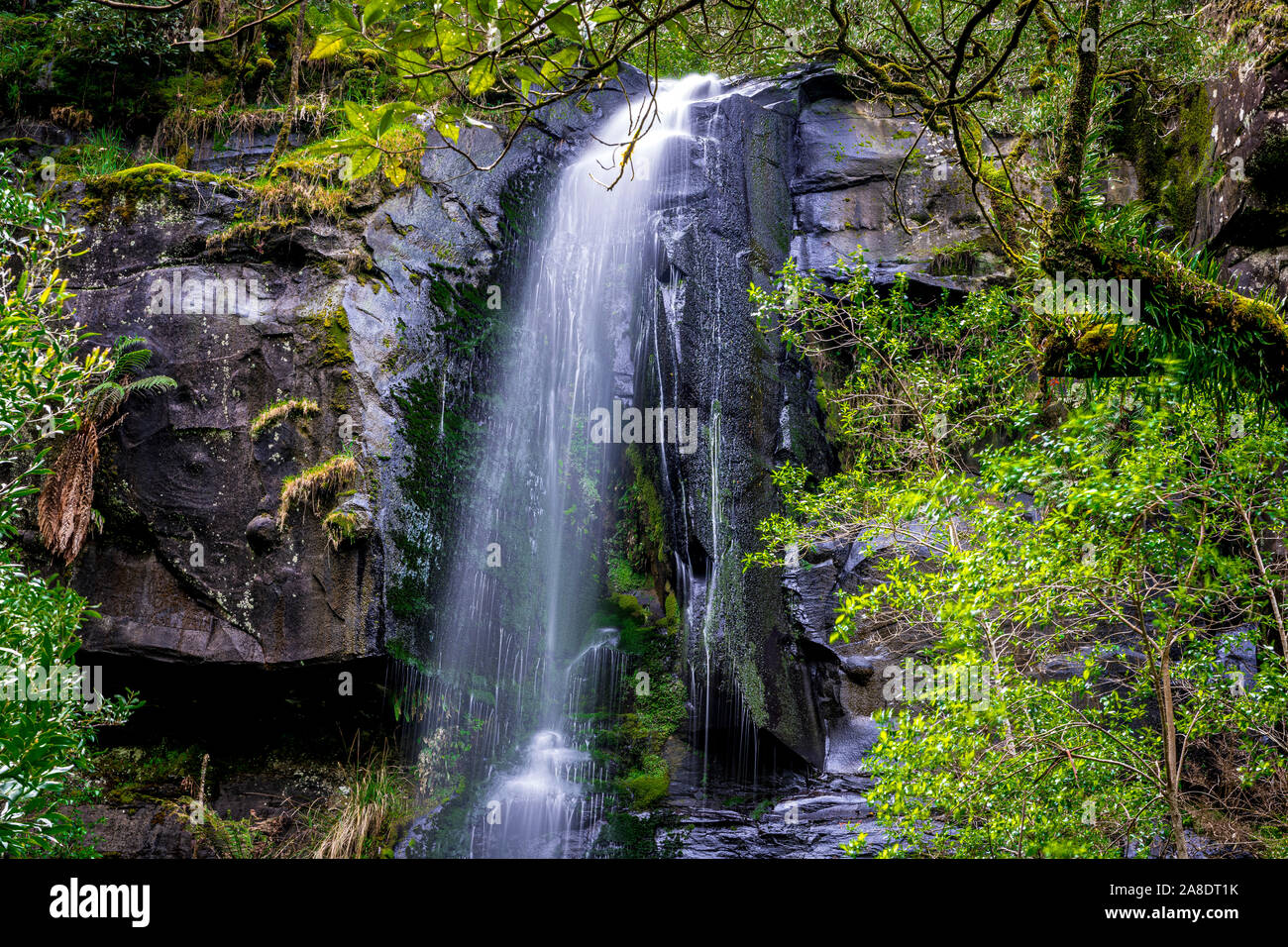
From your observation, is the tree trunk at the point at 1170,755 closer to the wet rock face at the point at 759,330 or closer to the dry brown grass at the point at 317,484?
the wet rock face at the point at 759,330

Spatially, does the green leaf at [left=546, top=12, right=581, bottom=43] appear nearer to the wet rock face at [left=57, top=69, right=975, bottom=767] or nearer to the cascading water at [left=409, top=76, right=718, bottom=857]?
the wet rock face at [left=57, top=69, right=975, bottom=767]

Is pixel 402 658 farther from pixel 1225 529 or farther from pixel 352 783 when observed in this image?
pixel 1225 529

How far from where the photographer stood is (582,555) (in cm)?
988

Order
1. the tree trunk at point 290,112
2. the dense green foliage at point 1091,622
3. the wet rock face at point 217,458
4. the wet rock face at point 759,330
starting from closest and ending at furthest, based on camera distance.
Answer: the dense green foliage at point 1091,622, the wet rock face at point 217,458, the wet rock face at point 759,330, the tree trunk at point 290,112

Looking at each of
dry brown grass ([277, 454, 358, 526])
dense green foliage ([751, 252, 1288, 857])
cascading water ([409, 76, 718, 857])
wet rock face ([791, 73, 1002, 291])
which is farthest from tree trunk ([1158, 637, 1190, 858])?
wet rock face ([791, 73, 1002, 291])

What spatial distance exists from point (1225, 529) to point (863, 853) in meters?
3.45

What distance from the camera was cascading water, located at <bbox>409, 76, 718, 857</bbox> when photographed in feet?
25.7

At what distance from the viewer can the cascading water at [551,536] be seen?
783 centimetres

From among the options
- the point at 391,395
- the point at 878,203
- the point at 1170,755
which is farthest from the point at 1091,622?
the point at 878,203

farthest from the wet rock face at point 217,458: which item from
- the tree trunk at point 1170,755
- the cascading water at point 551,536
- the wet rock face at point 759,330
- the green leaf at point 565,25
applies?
the tree trunk at point 1170,755

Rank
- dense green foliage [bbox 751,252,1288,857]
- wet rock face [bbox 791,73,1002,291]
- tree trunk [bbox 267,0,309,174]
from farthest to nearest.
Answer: wet rock face [bbox 791,73,1002,291], tree trunk [bbox 267,0,309,174], dense green foliage [bbox 751,252,1288,857]

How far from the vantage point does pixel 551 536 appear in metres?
9.62

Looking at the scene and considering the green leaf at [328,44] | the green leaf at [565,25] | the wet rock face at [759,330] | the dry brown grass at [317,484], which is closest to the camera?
the green leaf at [565,25]

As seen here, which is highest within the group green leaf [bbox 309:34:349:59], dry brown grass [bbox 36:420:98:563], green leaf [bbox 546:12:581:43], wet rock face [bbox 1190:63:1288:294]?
wet rock face [bbox 1190:63:1288:294]
